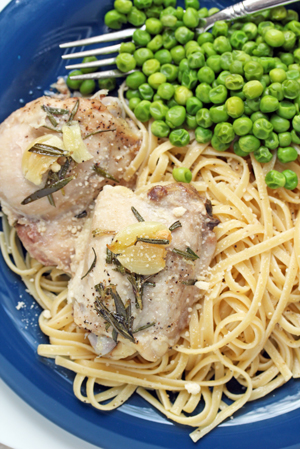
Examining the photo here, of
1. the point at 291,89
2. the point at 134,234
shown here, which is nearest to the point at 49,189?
the point at 134,234

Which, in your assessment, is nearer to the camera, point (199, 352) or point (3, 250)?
point (199, 352)

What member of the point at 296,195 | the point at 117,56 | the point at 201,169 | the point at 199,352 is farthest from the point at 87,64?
the point at 199,352

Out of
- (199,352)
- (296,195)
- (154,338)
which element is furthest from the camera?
(296,195)

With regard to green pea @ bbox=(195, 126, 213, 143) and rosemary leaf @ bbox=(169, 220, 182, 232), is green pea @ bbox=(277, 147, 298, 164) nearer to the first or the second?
green pea @ bbox=(195, 126, 213, 143)

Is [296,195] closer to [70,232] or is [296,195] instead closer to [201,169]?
[201,169]

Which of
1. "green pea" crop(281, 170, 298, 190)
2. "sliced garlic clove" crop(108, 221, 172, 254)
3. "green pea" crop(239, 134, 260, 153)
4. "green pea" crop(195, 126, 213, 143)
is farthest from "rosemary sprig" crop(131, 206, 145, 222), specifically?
"green pea" crop(281, 170, 298, 190)

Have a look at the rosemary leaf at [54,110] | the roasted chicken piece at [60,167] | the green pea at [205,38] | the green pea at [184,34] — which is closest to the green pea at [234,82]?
the green pea at [205,38]
